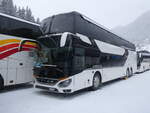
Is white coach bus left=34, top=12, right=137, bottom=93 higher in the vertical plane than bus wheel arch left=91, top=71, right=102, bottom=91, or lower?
higher

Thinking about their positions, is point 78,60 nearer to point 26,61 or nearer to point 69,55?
point 69,55

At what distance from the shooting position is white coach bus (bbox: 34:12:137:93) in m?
5.31

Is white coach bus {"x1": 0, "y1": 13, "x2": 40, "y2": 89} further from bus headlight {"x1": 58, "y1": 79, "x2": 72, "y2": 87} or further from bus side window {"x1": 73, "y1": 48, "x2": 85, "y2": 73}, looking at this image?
bus side window {"x1": 73, "y1": 48, "x2": 85, "y2": 73}

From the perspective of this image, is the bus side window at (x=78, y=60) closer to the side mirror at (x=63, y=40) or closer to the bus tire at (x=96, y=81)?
the side mirror at (x=63, y=40)

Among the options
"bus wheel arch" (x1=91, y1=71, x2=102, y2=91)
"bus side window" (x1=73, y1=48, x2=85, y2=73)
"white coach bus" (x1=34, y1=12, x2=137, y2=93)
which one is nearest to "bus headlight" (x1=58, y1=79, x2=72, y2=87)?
"white coach bus" (x1=34, y1=12, x2=137, y2=93)

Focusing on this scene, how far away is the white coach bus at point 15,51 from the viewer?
236 inches

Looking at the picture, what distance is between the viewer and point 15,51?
6.48 meters

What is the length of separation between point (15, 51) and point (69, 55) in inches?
118

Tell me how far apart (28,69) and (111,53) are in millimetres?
5381

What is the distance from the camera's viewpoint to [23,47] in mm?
6887

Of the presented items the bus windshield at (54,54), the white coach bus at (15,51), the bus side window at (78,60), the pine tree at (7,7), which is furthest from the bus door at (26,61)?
the pine tree at (7,7)

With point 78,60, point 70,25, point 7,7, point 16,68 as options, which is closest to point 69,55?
point 78,60

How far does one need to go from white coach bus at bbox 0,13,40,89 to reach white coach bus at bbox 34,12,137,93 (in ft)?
3.96

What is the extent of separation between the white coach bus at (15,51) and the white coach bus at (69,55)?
121cm
